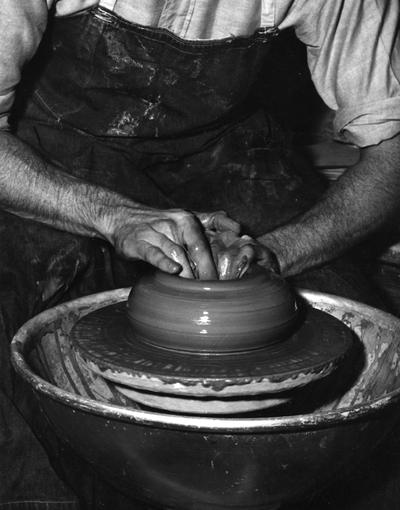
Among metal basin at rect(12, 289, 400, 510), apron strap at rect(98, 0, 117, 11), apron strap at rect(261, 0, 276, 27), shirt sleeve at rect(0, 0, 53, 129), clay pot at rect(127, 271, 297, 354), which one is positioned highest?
apron strap at rect(261, 0, 276, 27)

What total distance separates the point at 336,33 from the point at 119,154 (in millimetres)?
634

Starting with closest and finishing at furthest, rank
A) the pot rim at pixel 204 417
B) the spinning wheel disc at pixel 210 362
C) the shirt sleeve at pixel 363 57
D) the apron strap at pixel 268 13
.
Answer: the pot rim at pixel 204 417, the spinning wheel disc at pixel 210 362, the apron strap at pixel 268 13, the shirt sleeve at pixel 363 57

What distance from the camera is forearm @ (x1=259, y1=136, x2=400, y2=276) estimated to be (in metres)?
1.93

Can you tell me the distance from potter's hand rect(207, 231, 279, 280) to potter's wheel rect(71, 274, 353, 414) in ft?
0.48

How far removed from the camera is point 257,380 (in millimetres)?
1237

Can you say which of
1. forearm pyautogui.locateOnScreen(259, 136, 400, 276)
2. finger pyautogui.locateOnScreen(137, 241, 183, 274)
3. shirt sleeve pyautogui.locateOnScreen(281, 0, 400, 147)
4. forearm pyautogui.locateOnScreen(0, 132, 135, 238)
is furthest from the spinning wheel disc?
shirt sleeve pyautogui.locateOnScreen(281, 0, 400, 147)

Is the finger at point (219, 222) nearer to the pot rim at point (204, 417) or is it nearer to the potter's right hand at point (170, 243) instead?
the potter's right hand at point (170, 243)

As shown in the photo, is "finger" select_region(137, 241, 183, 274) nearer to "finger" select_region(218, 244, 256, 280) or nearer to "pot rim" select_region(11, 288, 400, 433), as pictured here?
"finger" select_region(218, 244, 256, 280)

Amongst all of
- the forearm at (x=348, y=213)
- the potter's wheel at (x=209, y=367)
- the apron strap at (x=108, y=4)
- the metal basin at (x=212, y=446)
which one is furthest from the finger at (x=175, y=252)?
the apron strap at (x=108, y=4)

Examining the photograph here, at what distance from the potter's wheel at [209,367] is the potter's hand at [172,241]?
0.13 meters

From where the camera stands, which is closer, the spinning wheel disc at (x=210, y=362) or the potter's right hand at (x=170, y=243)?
the spinning wheel disc at (x=210, y=362)

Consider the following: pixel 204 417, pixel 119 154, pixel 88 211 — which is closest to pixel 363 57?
pixel 119 154

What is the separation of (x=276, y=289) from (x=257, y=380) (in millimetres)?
200

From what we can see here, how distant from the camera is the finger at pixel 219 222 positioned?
5.13 feet
